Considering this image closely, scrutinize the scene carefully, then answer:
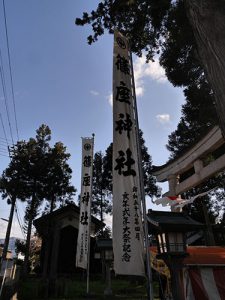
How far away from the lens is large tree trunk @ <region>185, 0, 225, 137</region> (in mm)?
3442

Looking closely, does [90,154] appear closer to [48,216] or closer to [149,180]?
[48,216]

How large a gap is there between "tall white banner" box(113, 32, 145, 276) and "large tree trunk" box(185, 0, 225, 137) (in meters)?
1.70

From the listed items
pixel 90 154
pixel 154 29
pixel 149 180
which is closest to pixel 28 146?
pixel 149 180

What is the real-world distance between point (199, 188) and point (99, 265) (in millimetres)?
10913

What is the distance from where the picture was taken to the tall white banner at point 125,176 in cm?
432

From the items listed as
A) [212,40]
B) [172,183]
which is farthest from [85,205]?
[212,40]

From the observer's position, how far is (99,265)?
23.6 m

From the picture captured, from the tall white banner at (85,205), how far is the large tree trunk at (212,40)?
9.64 metres

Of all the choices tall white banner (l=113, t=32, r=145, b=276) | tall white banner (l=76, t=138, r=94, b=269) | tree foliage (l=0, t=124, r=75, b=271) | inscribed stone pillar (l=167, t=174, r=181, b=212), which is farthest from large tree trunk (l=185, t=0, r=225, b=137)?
tree foliage (l=0, t=124, r=75, b=271)

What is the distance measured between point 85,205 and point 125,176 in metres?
8.53

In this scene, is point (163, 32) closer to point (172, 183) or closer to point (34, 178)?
point (172, 183)

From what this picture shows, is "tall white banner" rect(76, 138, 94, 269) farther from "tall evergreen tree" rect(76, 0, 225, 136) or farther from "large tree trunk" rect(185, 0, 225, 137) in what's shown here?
"large tree trunk" rect(185, 0, 225, 137)

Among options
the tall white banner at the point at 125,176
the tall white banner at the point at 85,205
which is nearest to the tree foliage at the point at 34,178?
the tall white banner at the point at 85,205

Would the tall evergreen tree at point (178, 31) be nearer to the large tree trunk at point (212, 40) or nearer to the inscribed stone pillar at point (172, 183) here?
the large tree trunk at point (212, 40)
